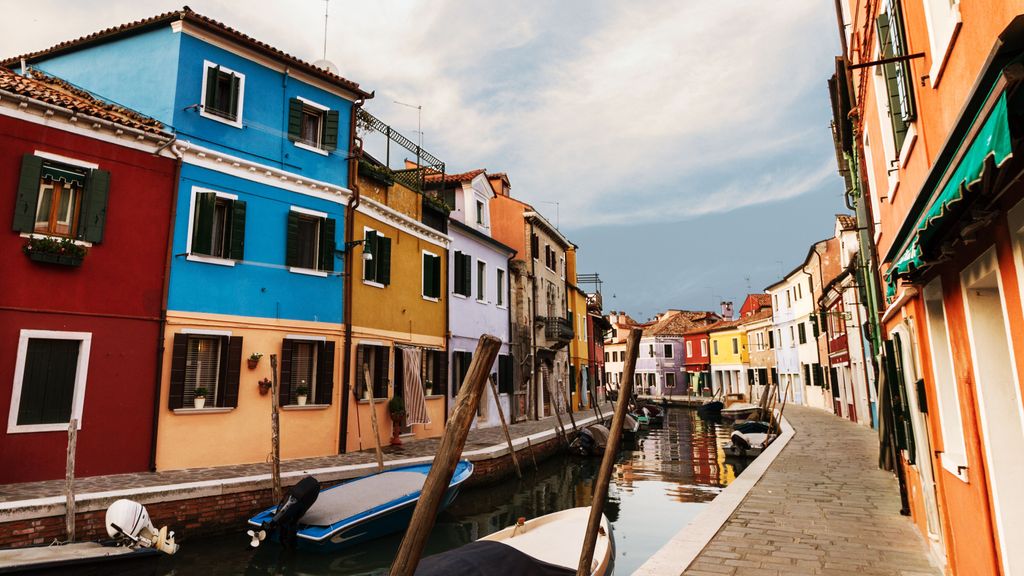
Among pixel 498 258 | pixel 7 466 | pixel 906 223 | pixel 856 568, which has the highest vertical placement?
pixel 498 258

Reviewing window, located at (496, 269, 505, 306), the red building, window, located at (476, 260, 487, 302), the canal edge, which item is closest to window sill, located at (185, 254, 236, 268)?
the red building

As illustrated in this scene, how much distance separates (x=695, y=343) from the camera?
189ft

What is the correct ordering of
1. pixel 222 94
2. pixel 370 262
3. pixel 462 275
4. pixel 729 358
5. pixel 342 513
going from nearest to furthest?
pixel 342 513, pixel 222 94, pixel 370 262, pixel 462 275, pixel 729 358

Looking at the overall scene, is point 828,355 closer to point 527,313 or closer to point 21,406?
point 527,313

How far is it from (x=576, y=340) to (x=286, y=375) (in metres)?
23.1

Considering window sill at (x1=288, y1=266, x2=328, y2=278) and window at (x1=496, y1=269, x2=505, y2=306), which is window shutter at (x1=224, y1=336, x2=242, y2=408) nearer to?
window sill at (x1=288, y1=266, x2=328, y2=278)

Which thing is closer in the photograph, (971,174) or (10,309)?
(971,174)

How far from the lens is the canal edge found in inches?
222

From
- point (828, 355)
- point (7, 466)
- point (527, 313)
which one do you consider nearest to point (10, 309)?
point (7, 466)

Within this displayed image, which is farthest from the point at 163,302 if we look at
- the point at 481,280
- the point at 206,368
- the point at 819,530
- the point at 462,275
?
the point at 481,280

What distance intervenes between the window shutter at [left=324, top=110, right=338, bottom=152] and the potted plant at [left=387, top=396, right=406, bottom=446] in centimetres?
698

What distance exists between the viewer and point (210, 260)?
40.5 feet

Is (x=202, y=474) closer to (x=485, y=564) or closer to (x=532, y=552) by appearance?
(x=532, y=552)

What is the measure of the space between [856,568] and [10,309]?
12.9 meters
